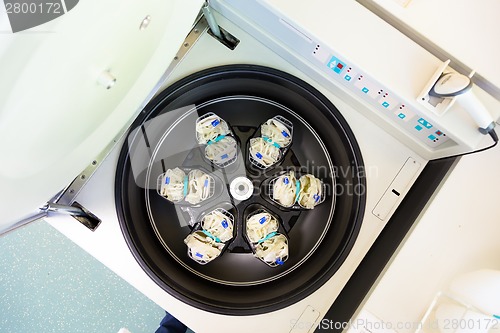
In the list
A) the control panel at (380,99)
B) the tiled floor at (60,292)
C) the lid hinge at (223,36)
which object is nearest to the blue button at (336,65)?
the control panel at (380,99)

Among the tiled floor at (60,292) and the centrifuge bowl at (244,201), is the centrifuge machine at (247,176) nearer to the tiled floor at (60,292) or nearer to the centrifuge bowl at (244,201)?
the centrifuge bowl at (244,201)

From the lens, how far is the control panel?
1100 millimetres

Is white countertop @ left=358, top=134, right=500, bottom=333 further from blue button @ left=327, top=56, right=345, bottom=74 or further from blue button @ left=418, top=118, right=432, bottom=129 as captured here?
blue button @ left=327, top=56, right=345, bottom=74

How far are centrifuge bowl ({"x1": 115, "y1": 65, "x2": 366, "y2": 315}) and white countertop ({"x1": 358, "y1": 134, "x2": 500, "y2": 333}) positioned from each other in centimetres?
22

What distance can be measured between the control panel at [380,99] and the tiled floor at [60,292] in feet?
4.42

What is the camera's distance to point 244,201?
141 centimetres

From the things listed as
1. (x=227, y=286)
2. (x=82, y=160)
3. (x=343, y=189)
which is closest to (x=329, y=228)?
(x=343, y=189)

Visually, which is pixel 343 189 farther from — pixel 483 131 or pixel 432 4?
pixel 432 4

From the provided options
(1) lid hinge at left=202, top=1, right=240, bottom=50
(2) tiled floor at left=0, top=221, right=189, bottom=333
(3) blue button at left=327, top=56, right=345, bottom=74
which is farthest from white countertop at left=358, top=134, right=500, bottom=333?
(2) tiled floor at left=0, top=221, right=189, bottom=333

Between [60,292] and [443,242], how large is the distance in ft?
5.41

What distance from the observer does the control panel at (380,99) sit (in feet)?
3.61

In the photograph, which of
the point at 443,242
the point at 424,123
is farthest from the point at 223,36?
the point at 443,242

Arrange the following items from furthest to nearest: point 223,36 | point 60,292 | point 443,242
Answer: point 60,292, point 223,36, point 443,242

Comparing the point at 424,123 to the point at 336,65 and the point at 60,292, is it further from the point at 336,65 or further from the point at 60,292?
the point at 60,292
